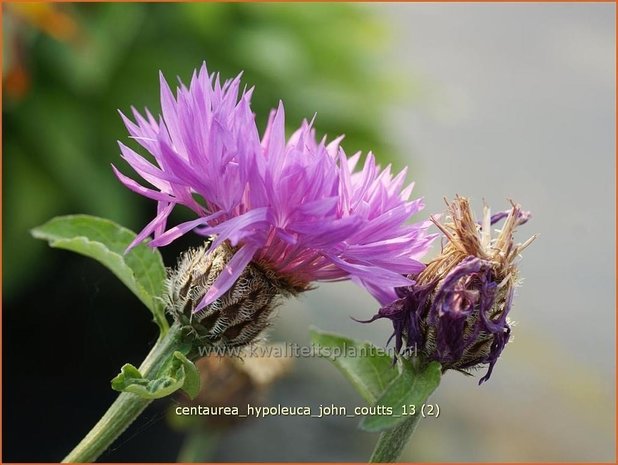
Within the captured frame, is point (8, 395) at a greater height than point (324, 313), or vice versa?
point (324, 313)

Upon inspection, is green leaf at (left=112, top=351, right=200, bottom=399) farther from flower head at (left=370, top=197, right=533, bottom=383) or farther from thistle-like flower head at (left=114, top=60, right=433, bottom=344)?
flower head at (left=370, top=197, right=533, bottom=383)

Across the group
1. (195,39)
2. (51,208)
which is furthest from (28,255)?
(195,39)

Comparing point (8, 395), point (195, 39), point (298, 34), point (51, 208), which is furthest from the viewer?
point (298, 34)

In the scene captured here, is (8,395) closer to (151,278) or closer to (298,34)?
(298,34)

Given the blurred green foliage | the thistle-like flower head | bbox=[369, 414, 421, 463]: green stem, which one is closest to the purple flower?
the thistle-like flower head

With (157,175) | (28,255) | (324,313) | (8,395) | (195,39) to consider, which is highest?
(157,175)

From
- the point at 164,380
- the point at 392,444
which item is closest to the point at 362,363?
the point at 392,444

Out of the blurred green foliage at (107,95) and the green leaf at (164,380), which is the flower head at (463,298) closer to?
the green leaf at (164,380)
